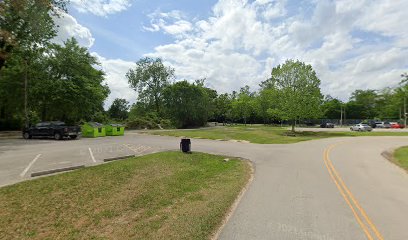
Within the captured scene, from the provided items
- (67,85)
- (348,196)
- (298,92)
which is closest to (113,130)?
(67,85)

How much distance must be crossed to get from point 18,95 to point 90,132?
39.1 ft

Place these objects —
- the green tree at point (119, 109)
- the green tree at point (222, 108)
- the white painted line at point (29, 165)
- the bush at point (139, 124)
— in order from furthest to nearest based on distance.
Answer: the green tree at point (222, 108) → the green tree at point (119, 109) → the bush at point (139, 124) → the white painted line at point (29, 165)

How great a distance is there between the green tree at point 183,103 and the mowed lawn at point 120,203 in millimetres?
54460

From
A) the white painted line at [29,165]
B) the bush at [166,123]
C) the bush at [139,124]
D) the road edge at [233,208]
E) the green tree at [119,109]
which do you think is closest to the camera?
the road edge at [233,208]

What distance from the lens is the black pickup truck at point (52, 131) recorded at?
3047cm

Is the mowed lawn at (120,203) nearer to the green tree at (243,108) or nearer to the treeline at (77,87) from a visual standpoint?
the treeline at (77,87)

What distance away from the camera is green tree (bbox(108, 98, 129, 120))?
9249 cm

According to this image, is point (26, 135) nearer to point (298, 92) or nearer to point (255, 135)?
point (255, 135)

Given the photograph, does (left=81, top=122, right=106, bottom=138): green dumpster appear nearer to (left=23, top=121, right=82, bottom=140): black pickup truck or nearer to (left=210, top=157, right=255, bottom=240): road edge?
(left=23, top=121, right=82, bottom=140): black pickup truck

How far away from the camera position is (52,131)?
101ft

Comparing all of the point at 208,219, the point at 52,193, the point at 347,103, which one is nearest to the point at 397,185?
the point at 208,219

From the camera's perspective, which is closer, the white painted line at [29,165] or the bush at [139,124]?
the white painted line at [29,165]

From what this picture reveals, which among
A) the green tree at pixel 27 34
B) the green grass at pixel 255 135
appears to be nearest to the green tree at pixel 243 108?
the green grass at pixel 255 135

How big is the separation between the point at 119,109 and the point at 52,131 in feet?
218
